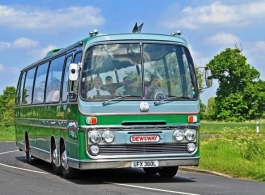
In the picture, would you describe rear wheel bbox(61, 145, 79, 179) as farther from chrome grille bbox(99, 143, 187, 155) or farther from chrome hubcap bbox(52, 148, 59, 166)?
chrome grille bbox(99, 143, 187, 155)

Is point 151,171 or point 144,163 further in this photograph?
point 151,171

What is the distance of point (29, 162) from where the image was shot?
22.2 meters

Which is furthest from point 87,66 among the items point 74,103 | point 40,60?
point 40,60

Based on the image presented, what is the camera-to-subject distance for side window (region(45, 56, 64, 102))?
55.9 feet

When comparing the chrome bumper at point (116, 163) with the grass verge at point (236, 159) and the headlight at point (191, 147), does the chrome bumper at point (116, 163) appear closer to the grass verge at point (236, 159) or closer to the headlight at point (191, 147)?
the headlight at point (191, 147)

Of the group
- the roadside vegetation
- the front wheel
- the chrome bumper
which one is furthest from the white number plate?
the roadside vegetation

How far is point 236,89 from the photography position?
4161 inches

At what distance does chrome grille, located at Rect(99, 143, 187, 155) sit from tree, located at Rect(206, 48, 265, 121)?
89248 mm

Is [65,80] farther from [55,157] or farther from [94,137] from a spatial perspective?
[94,137]

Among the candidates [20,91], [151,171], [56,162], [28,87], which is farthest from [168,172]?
[20,91]

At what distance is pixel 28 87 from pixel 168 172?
7687mm

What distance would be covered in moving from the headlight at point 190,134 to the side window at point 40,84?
5.79 metres

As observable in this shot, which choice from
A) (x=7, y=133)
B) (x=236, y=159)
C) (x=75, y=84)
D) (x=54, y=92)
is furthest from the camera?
(x=7, y=133)

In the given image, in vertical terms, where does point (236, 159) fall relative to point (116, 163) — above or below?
below
